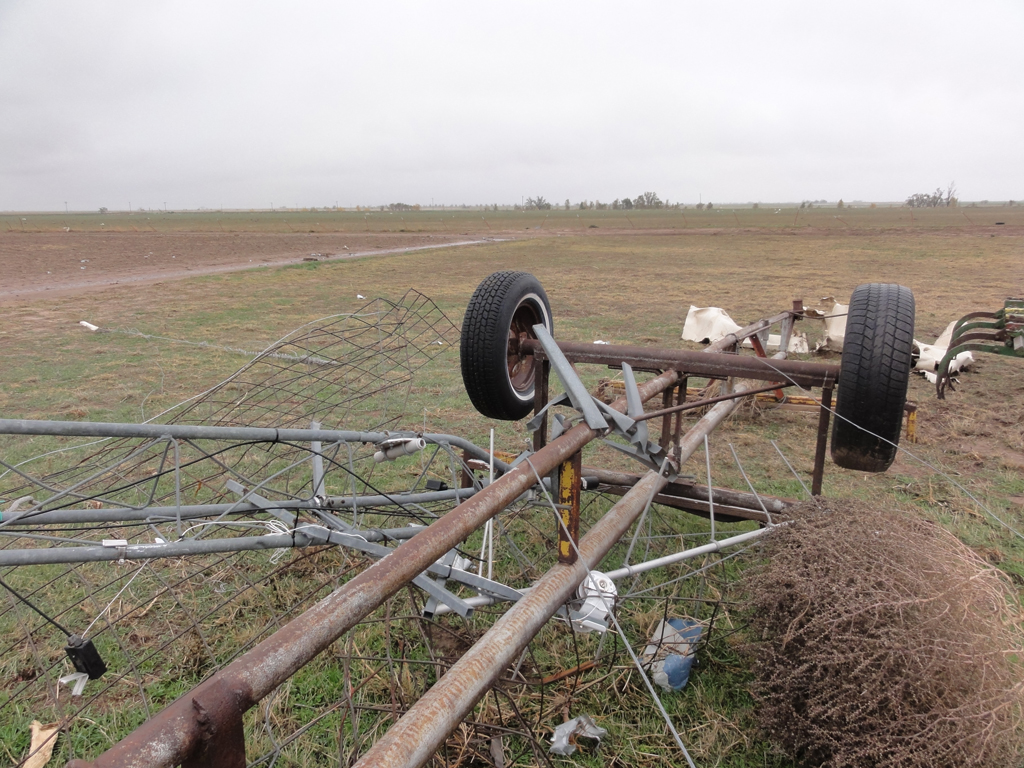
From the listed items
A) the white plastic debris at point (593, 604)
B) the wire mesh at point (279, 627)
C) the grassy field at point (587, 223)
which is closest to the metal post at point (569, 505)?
the white plastic debris at point (593, 604)

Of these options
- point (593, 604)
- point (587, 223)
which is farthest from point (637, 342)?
point (587, 223)

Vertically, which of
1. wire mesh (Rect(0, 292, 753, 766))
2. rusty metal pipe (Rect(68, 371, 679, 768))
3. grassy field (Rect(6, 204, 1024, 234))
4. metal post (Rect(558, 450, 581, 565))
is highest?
grassy field (Rect(6, 204, 1024, 234))

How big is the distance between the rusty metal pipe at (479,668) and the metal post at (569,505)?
0.15ft

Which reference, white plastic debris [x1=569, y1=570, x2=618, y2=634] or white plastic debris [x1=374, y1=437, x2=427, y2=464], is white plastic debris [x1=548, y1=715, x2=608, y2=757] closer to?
white plastic debris [x1=569, y1=570, x2=618, y2=634]

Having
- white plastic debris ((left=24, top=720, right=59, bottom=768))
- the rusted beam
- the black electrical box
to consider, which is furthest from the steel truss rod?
the rusted beam

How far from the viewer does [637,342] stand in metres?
10.1

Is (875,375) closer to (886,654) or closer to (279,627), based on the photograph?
(886,654)

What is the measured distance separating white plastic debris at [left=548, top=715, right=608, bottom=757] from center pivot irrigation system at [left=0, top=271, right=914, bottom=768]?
26 centimetres

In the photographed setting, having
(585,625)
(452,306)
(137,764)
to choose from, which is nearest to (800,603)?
(585,625)

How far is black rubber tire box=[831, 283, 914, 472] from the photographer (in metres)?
2.89

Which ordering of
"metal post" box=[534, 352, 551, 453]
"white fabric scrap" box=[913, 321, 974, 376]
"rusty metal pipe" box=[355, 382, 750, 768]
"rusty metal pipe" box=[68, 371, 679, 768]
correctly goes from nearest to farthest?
"rusty metal pipe" box=[68, 371, 679, 768] → "rusty metal pipe" box=[355, 382, 750, 768] → "metal post" box=[534, 352, 551, 453] → "white fabric scrap" box=[913, 321, 974, 376]

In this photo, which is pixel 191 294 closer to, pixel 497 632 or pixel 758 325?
pixel 758 325

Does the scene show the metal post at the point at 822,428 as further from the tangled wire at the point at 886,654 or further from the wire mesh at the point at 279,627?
the tangled wire at the point at 886,654

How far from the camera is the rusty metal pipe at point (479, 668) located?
1.35 m
